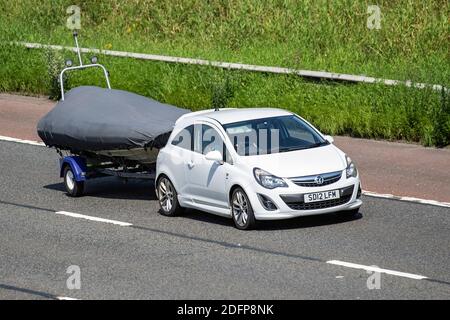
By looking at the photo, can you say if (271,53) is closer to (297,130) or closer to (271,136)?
(297,130)

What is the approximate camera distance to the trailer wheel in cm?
2127

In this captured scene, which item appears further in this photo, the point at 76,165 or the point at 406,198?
the point at 76,165

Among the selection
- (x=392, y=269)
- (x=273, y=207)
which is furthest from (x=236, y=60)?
(x=392, y=269)

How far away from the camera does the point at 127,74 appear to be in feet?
96.7

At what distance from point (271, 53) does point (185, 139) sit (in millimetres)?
10288

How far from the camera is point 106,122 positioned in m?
20.3

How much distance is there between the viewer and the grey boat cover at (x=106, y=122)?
19.9m

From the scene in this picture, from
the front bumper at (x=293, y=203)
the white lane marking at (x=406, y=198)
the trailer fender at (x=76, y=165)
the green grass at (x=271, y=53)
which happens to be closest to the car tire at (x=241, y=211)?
the front bumper at (x=293, y=203)

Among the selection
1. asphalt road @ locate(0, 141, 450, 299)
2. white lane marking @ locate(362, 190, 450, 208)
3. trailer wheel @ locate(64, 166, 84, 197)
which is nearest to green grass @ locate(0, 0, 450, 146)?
white lane marking @ locate(362, 190, 450, 208)

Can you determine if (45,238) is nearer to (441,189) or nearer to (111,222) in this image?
(111,222)

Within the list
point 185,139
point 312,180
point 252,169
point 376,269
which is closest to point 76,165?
point 185,139

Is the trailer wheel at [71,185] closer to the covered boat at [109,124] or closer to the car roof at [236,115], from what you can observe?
the covered boat at [109,124]

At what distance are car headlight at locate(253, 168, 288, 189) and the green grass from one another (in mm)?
6480

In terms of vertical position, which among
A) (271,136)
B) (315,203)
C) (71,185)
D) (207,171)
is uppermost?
(271,136)
